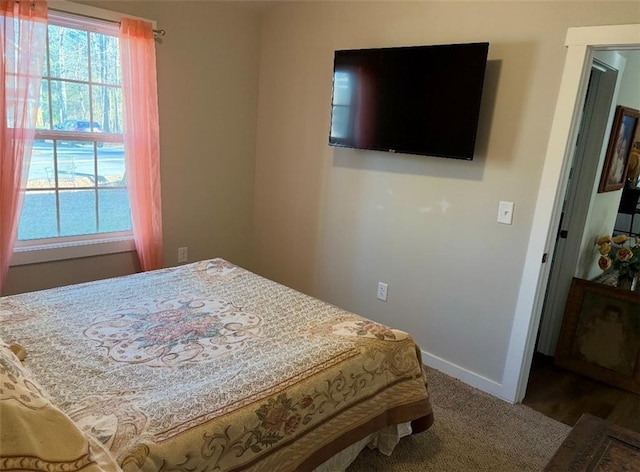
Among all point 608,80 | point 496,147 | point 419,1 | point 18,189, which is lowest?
point 18,189

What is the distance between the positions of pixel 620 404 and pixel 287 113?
9.81 ft

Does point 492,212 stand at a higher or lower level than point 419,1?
lower

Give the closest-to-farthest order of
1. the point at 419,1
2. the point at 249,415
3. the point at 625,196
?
the point at 249,415 < the point at 419,1 < the point at 625,196

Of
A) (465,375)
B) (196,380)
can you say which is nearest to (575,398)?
(465,375)

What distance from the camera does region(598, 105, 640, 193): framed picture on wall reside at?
2.97 m

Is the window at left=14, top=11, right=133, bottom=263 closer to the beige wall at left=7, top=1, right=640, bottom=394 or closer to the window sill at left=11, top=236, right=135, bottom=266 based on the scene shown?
the window sill at left=11, top=236, right=135, bottom=266

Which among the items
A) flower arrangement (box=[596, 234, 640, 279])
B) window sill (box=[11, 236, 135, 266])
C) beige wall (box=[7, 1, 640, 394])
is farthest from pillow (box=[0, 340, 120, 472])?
flower arrangement (box=[596, 234, 640, 279])

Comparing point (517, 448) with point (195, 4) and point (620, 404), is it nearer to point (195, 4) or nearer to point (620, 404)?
point (620, 404)

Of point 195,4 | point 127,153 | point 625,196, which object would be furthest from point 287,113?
point 625,196

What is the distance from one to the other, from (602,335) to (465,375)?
3.31 feet

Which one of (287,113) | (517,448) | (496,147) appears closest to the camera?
(517,448)

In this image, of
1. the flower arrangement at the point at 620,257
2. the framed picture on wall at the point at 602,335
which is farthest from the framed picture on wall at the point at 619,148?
the framed picture on wall at the point at 602,335

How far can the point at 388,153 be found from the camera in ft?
9.71

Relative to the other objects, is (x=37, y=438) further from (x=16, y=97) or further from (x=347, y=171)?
(x=347, y=171)
